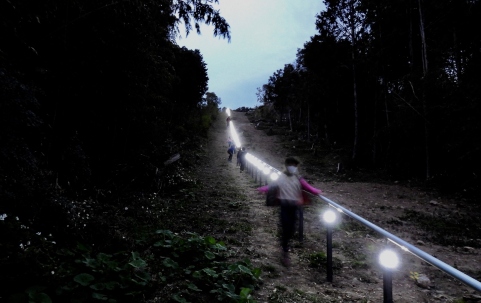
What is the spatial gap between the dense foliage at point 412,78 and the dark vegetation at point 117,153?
10 centimetres

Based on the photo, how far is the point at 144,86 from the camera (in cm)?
804

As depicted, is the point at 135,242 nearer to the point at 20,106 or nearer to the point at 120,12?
the point at 20,106

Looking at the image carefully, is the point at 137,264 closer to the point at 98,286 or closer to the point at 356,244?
the point at 98,286

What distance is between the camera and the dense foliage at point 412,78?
12.4 metres

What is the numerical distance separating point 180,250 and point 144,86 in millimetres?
5161

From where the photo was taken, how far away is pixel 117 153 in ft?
28.8

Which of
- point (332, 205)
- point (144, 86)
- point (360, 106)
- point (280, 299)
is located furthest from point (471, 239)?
point (360, 106)

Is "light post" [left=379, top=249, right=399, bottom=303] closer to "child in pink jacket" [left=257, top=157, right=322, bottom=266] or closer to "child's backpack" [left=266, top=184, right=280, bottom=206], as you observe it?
"child in pink jacket" [left=257, top=157, right=322, bottom=266]

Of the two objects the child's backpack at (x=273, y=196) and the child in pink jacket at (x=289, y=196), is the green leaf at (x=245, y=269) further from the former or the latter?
the child's backpack at (x=273, y=196)

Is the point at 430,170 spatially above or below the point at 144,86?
below

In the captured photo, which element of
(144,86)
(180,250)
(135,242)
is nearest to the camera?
(180,250)

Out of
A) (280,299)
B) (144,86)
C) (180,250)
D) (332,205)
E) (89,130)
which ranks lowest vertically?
(280,299)

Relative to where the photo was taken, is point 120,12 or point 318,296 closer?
point 318,296

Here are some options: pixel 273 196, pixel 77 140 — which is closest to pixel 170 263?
pixel 273 196
